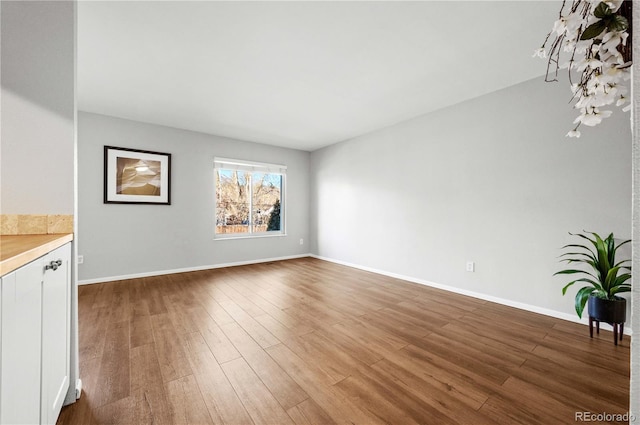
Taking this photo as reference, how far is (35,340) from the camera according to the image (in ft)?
2.94

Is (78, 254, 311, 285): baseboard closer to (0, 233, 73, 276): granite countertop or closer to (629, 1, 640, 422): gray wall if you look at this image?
(0, 233, 73, 276): granite countertop

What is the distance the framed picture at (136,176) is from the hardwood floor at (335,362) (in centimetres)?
148

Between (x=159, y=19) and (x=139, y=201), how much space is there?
9.40 feet

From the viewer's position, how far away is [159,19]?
6.07ft

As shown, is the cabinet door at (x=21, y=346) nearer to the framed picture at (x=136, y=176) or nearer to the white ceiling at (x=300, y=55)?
the white ceiling at (x=300, y=55)

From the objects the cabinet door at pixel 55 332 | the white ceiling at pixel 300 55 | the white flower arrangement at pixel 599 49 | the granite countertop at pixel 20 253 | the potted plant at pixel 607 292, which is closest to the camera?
the white flower arrangement at pixel 599 49

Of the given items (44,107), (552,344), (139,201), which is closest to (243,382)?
(44,107)

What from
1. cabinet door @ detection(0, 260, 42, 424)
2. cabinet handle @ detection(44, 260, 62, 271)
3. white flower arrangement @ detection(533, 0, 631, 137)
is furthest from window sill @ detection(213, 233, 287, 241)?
white flower arrangement @ detection(533, 0, 631, 137)

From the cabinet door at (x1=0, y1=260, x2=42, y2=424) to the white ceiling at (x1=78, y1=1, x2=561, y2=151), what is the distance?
1912 millimetres

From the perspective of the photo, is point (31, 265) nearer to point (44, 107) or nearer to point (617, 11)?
point (44, 107)

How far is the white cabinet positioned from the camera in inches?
27.6

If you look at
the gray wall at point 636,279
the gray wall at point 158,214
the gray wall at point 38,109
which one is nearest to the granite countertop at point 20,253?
the gray wall at point 38,109

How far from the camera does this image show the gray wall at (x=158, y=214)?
11.6ft

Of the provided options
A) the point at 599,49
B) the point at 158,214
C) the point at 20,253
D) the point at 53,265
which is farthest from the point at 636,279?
the point at 158,214
